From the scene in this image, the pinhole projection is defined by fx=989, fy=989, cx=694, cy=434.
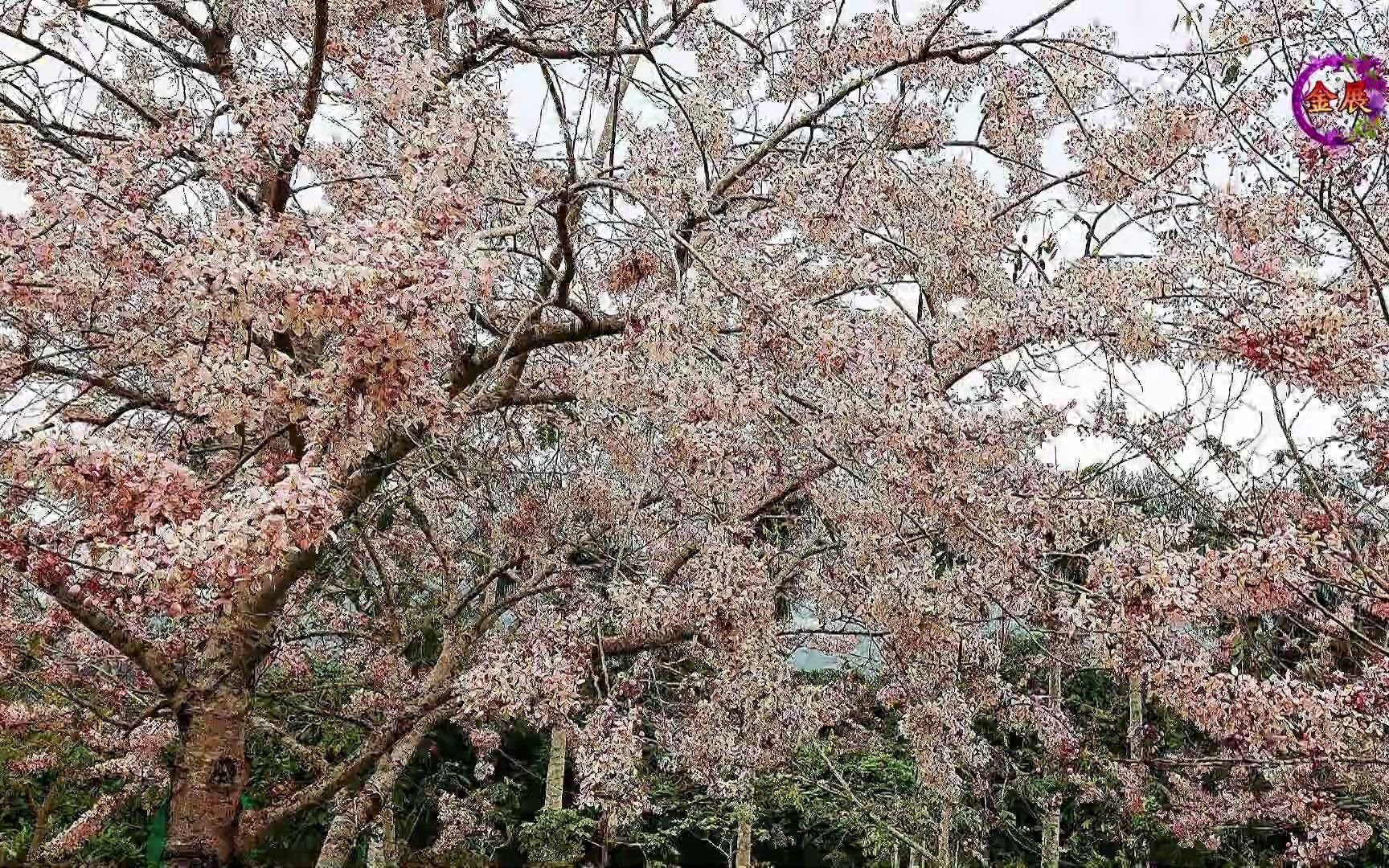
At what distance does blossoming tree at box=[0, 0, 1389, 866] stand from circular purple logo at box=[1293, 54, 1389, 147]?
0.38 ft

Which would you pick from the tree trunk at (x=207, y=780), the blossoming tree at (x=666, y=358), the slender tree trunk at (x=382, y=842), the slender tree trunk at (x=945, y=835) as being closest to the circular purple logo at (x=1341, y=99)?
the blossoming tree at (x=666, y=358)

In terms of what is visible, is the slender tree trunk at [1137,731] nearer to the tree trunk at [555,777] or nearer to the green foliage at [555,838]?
the green foliage at [555,838]

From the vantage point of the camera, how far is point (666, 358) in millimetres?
3217

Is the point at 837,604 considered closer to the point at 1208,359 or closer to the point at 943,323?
the point at 943,323

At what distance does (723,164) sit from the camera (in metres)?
4.86

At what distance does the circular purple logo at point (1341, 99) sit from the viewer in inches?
131

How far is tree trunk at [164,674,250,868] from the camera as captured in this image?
144 inches

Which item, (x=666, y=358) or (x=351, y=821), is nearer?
(x=666, y=358)

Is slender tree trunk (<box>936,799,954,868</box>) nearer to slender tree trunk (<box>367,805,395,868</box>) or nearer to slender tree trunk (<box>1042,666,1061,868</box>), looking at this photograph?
slender tree trunk (<box>1042,666,1061,868</box>)

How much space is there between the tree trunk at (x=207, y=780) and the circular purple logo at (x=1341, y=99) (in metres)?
4.43

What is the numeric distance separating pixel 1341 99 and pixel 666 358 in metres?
2.61

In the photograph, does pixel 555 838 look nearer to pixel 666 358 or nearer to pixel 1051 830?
pixel 1051 830

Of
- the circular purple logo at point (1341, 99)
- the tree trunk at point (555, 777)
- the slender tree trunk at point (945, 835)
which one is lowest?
the slender tree trunk at point (945, 835)

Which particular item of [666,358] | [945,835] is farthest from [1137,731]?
[666,358]
